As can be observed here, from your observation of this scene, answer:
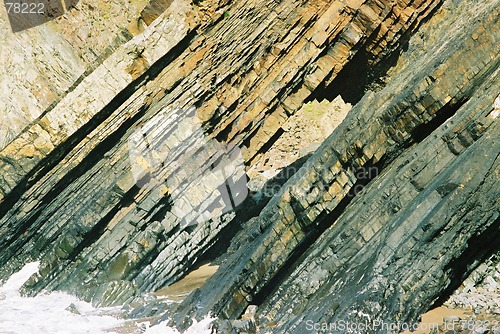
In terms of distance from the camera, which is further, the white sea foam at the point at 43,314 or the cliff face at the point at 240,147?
the white sea foam at the point at 43,314

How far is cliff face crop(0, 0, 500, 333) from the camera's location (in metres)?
14.0

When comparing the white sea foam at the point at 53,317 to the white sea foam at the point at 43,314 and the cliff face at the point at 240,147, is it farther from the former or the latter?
the cliff face at the point at 240,147

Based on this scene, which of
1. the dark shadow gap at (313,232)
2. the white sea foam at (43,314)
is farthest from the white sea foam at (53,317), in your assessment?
the dark shadow gap at (313,232)

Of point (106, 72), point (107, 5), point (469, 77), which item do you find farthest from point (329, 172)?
point (107, 5)

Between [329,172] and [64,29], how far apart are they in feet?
24.9

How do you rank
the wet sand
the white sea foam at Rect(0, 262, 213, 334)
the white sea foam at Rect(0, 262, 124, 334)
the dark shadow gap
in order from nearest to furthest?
the dark shadow gap → the white sea foam at Rect(0, 262, 213, 334) → the white sea foam at Rect(0, 262, 124, 334) → the wet sand

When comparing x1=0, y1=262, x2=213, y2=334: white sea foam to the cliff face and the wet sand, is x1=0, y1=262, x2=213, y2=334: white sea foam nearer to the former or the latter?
the cliff face

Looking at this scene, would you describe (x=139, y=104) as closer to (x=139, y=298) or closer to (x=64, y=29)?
(x=64, y=29)

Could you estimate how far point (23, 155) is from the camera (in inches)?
719

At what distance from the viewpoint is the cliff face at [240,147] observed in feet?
45.9

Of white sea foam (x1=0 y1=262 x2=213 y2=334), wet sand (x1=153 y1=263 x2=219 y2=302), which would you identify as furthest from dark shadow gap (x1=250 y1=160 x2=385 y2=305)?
wet sand (x1=153 y1=263 x2=219 y2=302)

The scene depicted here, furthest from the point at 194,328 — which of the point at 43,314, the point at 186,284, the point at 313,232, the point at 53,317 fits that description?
the point at 186,284

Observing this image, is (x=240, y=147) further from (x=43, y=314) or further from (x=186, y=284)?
(x=43, y=314)

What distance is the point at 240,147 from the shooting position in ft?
64.1
